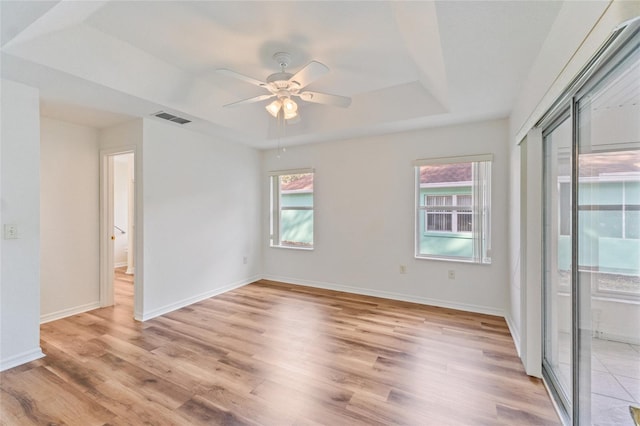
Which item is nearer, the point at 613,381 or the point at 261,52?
the point at 613,381

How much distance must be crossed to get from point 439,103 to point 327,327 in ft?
9.19

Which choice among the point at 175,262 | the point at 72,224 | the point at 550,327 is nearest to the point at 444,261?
the point at 550,327

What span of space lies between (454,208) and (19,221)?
15.0ft

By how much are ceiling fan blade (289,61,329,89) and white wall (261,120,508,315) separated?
2.06 meters

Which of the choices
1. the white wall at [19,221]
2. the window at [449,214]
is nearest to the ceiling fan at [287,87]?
the white wall at [19,221]

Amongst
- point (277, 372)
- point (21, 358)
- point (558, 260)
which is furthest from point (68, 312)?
point (558, 260)

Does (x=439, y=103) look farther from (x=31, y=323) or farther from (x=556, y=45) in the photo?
(x=31, y=323)

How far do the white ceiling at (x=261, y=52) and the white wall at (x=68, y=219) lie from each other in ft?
1.19

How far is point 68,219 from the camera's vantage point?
3.48 m

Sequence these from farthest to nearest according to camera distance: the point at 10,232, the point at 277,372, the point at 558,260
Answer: the point at 10,232 < the point at 277,372 < the point at 558,260

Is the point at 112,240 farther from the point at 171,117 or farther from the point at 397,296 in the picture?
the point at 397,296

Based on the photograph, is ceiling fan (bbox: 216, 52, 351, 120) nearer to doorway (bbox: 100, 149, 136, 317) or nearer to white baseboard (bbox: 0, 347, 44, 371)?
doorway (bbox: 100, 149, 136, 317)

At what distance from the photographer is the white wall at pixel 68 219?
329cm

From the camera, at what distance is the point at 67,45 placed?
2119 mm
